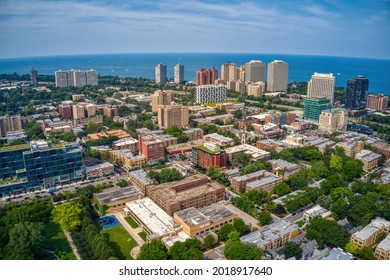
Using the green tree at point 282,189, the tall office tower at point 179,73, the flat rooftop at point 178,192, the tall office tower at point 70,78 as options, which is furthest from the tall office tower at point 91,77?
the green tree at point 282,189

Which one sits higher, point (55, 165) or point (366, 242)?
point (55, 165)

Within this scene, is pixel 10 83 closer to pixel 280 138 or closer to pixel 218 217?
pixel 280 138

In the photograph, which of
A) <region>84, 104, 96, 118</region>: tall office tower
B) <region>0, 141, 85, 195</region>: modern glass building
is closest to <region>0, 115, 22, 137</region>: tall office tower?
<region>84, 104, 96, 118</region>: tall office tower

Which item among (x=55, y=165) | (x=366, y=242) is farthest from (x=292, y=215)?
(x=55, y=165)

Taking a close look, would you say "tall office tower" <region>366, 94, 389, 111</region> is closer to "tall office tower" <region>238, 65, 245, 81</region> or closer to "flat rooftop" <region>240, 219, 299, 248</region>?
"tall office tower" <region>238, 65, 245, 81</region>

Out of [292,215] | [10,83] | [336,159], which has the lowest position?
[292,215]

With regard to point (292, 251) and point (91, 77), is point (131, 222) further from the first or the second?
point (91, 77)

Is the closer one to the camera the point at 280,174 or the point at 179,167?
the point at 280,174

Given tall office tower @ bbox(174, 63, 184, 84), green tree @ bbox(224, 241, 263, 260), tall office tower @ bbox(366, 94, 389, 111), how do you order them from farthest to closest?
tall office tower @ bbox(174, 63, 184, 84) < tall office tower @ bbox(366, 94, 389, 111) < green tree @ bbox(224, 241, 263, 260)

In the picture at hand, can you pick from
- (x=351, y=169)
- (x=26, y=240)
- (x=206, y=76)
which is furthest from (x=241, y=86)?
(x=26, y=240)
